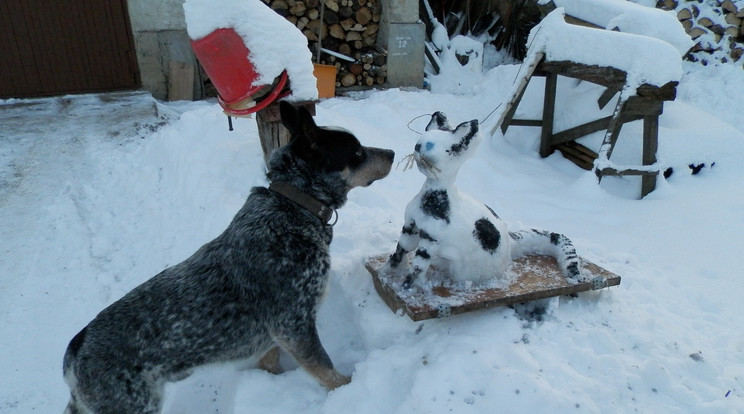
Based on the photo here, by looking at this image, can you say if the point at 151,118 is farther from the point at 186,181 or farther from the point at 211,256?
the point at 211,256

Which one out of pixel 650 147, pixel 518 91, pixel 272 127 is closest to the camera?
pixel 272 127

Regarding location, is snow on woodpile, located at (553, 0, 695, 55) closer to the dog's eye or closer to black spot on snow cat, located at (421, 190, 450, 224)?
black spot on snow cat, located at (421, 190, 450, 224)

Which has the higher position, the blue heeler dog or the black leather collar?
the black leather collar

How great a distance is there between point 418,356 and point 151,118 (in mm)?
6147

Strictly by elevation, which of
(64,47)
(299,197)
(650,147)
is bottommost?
(650,147)

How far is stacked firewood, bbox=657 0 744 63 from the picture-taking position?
9.32 meters

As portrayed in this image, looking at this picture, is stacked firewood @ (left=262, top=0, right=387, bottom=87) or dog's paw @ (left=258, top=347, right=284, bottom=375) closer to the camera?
dog's paw @ (left=258, top=347, right=284, bottom=375)

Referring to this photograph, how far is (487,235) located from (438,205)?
351 mm

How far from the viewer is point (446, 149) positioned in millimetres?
2689

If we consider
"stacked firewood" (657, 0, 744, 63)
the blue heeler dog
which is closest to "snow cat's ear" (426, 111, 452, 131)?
the blue heeler dog

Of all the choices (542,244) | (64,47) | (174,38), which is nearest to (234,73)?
(542,244)

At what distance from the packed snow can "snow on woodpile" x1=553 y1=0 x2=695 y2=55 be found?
3.20 ft

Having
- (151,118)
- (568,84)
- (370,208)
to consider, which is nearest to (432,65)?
(568,84)

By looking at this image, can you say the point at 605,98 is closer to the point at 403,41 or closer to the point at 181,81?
the point at 403,41
